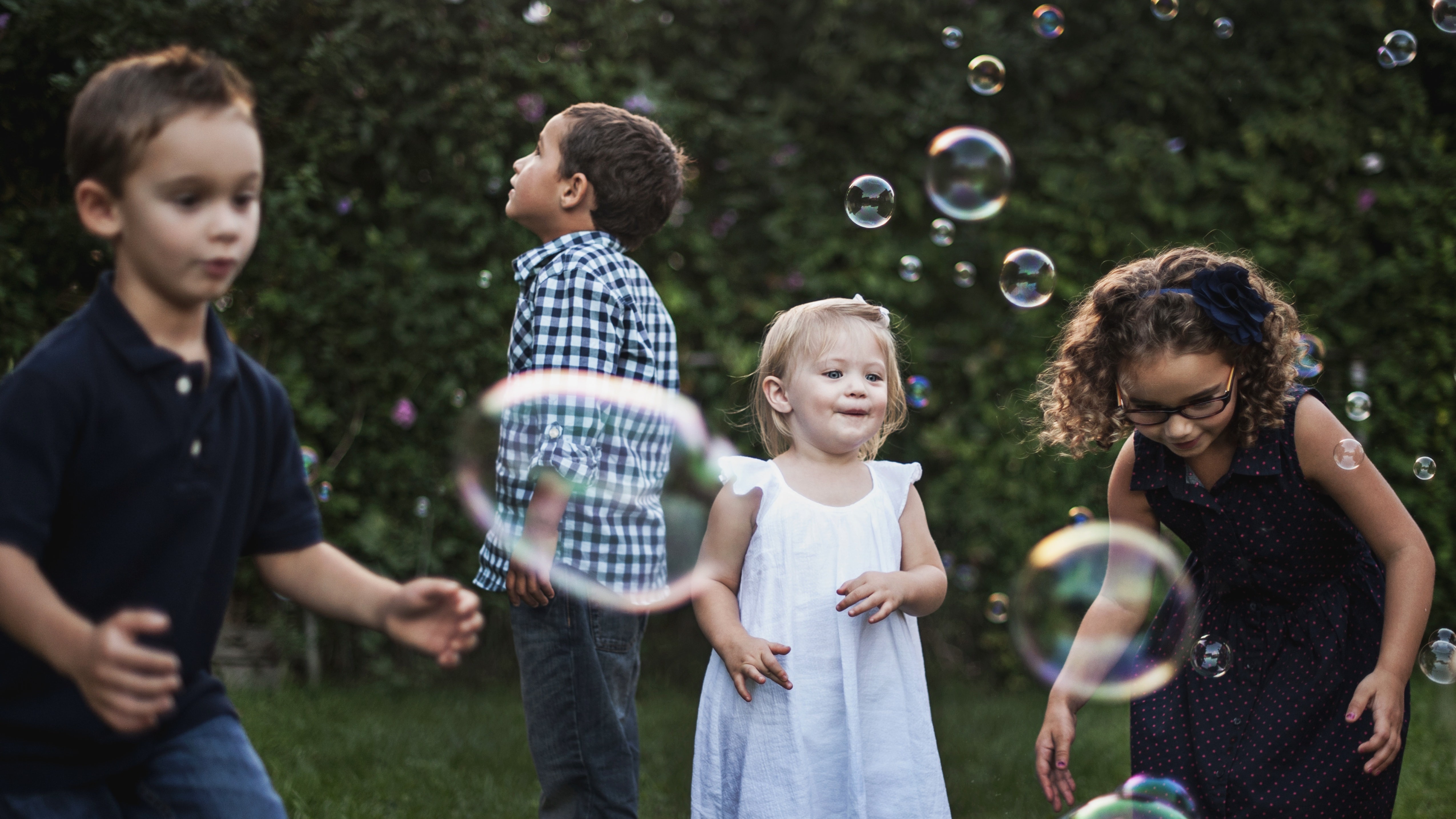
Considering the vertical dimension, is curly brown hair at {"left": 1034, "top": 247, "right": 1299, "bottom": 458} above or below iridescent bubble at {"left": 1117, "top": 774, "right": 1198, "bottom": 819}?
above

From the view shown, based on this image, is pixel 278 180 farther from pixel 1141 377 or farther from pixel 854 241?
pixel 1141 377

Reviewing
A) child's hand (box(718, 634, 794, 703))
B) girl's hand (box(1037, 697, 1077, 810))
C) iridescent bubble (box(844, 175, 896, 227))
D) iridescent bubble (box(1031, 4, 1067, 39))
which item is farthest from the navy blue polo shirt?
iridescent bubble (box(1031, 4, 1067, 39))

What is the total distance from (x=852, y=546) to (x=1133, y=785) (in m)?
0.75

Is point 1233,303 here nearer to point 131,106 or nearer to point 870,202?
point 870,202

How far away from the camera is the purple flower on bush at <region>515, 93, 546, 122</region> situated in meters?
4.56

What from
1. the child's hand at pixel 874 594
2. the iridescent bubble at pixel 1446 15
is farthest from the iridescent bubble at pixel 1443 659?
the iridescent bubble at pixel 1446 15

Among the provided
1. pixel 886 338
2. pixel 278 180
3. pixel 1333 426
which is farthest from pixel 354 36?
pixel 1333 426

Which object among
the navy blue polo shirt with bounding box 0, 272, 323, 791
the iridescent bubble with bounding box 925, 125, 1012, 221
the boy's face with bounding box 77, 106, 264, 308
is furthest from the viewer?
the iridescent bubble with bounding box 925, 125, 1012, 221

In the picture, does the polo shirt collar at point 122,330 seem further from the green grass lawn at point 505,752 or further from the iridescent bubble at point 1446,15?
the iridescent bubble at point 1446,15

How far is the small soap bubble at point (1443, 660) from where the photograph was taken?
8.60 feet

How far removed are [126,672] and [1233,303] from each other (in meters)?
1.92

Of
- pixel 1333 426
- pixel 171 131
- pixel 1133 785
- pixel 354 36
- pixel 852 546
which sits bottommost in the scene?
pixel 1133 785

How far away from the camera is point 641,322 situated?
2582mm

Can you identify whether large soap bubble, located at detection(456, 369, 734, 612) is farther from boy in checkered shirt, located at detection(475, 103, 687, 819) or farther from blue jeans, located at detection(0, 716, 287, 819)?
blue jeans, located at detection(0, 716, 287, 819)
